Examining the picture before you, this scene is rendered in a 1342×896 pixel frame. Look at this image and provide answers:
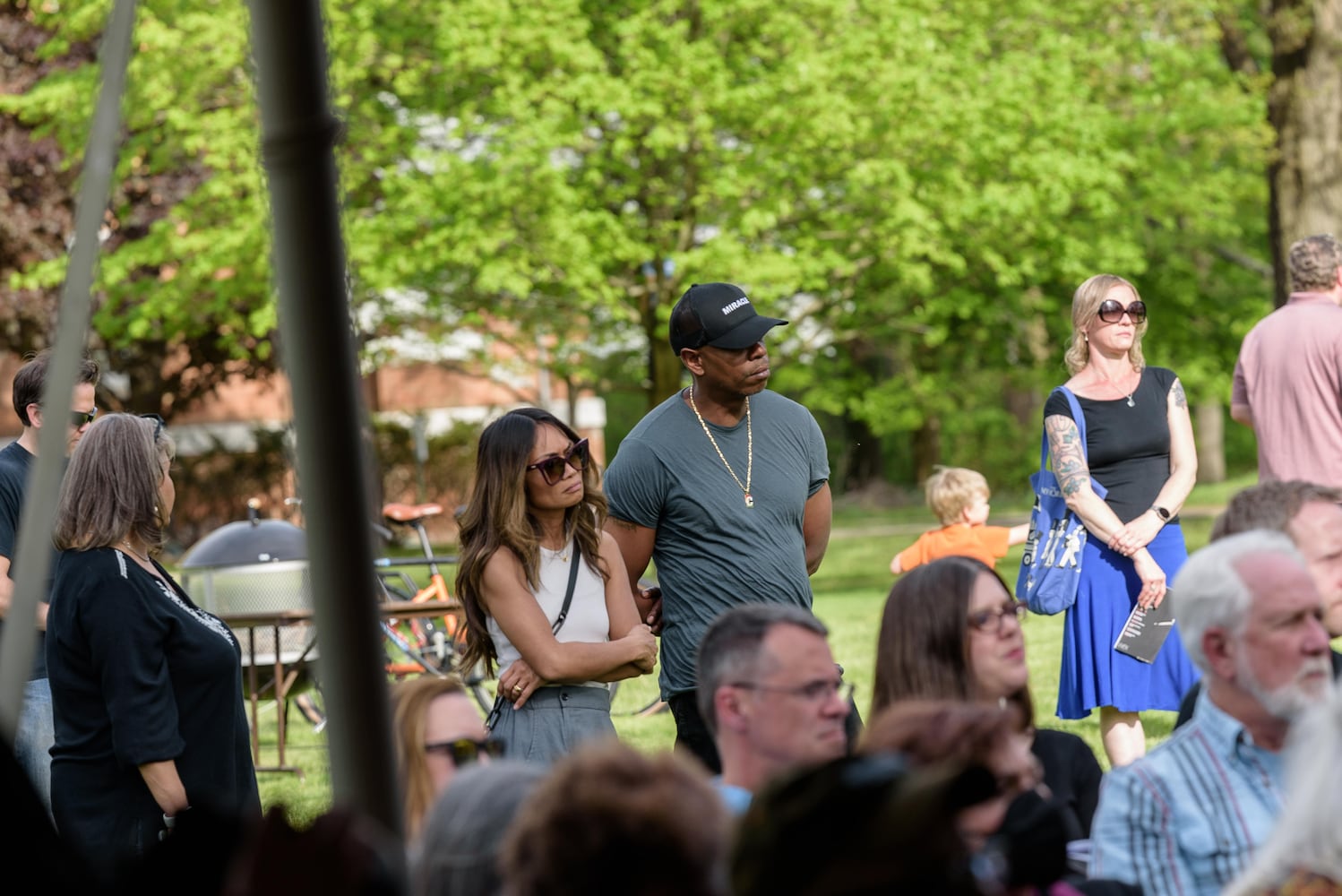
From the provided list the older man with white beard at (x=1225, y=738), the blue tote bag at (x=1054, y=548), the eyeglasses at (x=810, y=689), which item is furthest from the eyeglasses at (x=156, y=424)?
the blue tote bag at (x=1054, y=548)

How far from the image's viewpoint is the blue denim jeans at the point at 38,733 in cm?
541

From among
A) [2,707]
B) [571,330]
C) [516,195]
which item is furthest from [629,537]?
[571,330]

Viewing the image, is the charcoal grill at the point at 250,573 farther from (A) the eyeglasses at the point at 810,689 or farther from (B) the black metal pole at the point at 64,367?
(B) the black metal pole at the point at 64,367

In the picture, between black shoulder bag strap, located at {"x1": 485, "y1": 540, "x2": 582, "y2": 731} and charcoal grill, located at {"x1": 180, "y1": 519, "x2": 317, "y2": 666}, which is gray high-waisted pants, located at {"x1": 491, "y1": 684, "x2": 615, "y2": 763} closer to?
black shoulder bag strap, located at {"x1": 485, "y1": 540, "x2": 582, "y2": 731}

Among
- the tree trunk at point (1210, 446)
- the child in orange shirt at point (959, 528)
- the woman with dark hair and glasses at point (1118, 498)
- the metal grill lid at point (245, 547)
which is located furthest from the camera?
the tree trunk at point (1210, 446)

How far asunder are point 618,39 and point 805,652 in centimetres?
1725

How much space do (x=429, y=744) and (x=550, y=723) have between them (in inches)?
57.5

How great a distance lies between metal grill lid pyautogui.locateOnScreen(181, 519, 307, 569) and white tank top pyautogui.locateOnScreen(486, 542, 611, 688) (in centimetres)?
512

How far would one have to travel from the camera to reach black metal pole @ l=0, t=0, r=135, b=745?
7.95 ft

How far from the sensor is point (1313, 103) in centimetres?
1823

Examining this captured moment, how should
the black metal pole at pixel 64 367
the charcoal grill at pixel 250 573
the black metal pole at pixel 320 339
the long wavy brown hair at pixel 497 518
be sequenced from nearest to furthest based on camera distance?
the black metal pole at pixel 320 339, the black metal pole at pixel 64 367, the long wavy brown hair at pixel 497 518, the charcoal grill at pixel 250 573

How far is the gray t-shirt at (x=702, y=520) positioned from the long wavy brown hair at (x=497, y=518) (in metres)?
0.35

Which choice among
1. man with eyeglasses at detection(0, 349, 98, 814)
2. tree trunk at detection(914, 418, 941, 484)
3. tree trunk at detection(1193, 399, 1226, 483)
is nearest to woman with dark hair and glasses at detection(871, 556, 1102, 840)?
man with eyeglasses at detection(0, 349, 98, 814)

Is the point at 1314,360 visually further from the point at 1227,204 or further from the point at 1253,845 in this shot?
the point at 1227,204
